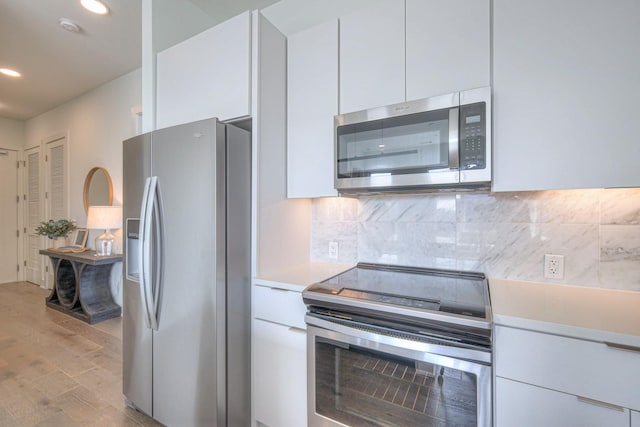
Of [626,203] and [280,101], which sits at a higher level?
[280,101]

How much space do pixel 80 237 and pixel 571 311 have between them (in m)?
5.26

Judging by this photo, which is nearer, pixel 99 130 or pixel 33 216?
pixel 99 130

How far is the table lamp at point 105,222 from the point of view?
10.8ft

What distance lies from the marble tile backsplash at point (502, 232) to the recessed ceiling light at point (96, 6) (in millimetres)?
2541

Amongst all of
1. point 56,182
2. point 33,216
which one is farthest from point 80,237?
point 33,216

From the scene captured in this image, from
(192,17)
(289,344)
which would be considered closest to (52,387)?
(289,344)

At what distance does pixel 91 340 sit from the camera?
284 centimetres

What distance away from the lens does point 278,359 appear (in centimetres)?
147

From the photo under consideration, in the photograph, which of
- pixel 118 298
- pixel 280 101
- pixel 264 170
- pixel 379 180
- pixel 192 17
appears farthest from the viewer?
pixel 118 298

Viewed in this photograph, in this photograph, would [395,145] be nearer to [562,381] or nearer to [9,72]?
[562,381]

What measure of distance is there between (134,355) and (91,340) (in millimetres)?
1654

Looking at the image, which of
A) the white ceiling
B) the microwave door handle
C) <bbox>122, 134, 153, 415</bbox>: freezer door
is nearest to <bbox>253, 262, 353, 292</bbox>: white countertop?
<bbox>122, 134, 153, 415</bbox>: freezer door

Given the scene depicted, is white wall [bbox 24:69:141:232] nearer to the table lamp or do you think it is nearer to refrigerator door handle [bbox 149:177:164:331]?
the table lamp

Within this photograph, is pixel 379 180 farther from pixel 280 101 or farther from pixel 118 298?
pixel 118 298
